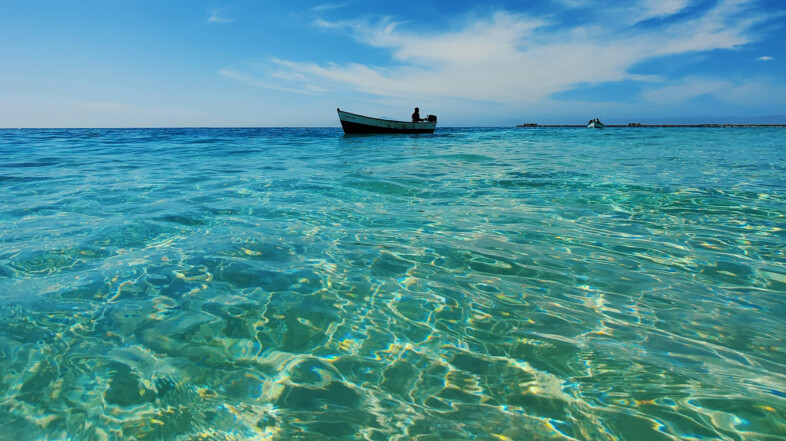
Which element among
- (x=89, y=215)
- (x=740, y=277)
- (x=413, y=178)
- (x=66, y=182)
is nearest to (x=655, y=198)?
(x=740, y=277)

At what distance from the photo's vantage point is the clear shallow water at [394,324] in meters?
2.06

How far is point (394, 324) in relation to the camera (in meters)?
3.00

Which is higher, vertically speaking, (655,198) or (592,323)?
(655,198)

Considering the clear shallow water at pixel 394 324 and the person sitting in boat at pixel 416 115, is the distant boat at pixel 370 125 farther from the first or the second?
the clear shallow water at pixel 394 324

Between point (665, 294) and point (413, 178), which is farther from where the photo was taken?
point (413, 178)

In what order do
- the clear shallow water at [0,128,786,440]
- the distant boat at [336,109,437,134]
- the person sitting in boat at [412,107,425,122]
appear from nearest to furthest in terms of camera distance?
the clear shallow water at [0,128,786,440]
the distant boat at [336,109,437,134]
the person sitting in boat at [412,107,425,122]

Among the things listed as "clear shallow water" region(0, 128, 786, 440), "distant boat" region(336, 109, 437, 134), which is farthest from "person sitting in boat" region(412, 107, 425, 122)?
"clear shallow water" region(0, 128, 786, 440)

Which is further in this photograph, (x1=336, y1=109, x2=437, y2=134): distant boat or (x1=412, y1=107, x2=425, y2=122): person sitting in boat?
(x1=412, y1=107, x2=425, y2=122): person sitting in boat

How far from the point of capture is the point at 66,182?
9633 millimetres

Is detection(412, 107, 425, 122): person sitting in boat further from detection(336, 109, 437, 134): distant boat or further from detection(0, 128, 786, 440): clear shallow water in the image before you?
detection(0, 128, 786, 440): clear shallow water

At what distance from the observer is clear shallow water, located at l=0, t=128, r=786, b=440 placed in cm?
206

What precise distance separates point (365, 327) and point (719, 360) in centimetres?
242

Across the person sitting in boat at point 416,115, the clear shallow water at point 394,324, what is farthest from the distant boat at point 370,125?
the clear shallow water at point 394,324

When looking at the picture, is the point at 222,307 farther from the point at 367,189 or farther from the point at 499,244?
the point at 367,189
